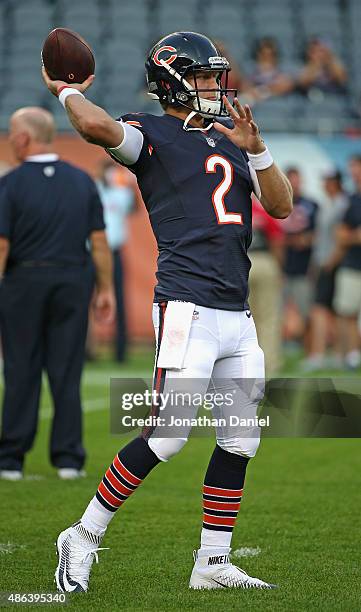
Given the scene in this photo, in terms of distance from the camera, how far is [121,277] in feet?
41.1

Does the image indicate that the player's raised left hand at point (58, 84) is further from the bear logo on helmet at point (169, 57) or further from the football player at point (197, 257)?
the bear logo on helmet at point (169, 57)

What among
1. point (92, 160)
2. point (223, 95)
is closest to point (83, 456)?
point (223, 95)

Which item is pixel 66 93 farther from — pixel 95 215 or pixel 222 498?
pixel 95 215

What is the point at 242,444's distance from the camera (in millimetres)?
3936

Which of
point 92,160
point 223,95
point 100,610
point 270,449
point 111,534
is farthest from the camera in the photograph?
point 92,160

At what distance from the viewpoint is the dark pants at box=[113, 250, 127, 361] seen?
12.5 metres

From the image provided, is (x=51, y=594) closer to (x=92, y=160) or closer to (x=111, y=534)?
(x=111, y=534)

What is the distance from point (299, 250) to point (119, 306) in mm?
2109

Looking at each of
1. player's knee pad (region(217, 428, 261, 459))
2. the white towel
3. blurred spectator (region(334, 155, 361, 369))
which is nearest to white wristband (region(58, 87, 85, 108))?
the white towel

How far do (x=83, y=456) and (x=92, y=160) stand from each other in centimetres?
780

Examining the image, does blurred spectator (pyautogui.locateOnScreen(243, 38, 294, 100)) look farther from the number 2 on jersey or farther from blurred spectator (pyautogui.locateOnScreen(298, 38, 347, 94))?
the number 2 on jersey

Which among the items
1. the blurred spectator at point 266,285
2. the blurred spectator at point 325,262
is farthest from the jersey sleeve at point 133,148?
the blurred spectator at point 325,262

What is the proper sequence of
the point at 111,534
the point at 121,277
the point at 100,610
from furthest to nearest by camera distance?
the point at 121,277, the point at 111,534, the point at 100,610

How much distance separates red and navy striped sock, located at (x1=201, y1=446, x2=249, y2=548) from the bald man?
2355 millimetres
